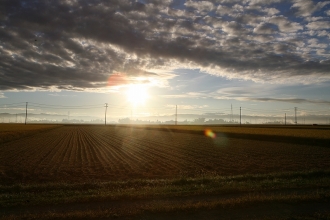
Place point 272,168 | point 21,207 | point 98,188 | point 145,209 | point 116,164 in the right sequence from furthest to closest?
point 116,164, point 272,168, point 98,188, point 21,207, point 145,209

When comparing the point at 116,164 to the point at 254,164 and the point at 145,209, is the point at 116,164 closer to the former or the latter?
the point at 254,164

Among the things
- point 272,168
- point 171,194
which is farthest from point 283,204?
point 272,168

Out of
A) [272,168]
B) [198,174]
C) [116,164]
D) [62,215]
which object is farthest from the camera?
[116,164]

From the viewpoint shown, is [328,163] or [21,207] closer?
[21,207]

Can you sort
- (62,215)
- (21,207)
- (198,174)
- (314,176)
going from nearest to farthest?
(62,215), (21,207), (314,176), (198,174)

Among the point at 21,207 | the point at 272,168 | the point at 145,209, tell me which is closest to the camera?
the point at 145,209

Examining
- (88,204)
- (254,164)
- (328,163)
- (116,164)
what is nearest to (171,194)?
(88,204)

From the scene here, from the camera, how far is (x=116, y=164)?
21734mm

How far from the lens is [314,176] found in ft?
53.0

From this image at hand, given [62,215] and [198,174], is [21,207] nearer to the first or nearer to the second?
[62,215]

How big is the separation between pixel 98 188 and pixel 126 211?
4450 millimetres

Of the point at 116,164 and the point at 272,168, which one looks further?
the point at 116,164

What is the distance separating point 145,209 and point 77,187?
5.33 meters

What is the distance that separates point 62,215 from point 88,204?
63.0 inches
